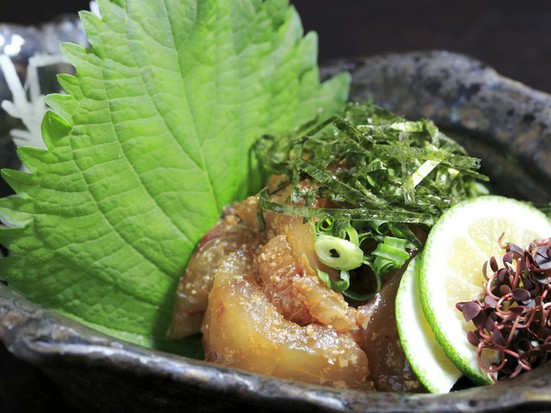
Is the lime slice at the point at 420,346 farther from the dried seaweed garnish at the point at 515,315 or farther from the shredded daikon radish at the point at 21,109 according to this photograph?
the shredded daikon radish at the point at 21,109

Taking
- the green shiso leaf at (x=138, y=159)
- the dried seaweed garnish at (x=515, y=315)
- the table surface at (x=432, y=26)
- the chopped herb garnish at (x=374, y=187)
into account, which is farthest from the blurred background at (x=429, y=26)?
the dried seaweed garnish at (x=515, y=315)

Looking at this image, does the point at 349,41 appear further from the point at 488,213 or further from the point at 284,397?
the point at 284,397

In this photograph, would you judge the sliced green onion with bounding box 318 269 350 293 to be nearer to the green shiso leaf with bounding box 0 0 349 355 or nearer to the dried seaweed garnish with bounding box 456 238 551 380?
the dried seaweed garnish with bounding box 456 238 551 380

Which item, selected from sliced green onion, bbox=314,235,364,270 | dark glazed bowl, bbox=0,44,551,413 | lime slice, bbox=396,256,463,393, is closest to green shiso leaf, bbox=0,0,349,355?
dark glazed bowl, bbox=0,44,551,413

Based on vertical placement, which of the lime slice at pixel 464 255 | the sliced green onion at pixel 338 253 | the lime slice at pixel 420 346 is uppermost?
the sliced green onion at pixel 338 253

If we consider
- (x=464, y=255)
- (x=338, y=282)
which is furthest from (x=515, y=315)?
(x=338, y=282)

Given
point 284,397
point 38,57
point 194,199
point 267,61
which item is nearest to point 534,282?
point 284,397

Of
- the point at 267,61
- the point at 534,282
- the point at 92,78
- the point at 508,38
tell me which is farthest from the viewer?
the point at 508,38
